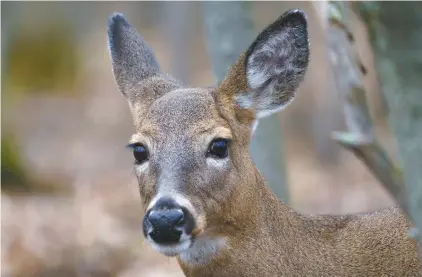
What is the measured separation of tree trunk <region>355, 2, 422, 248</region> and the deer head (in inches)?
70.2

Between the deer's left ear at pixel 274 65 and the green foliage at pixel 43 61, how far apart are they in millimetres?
19490

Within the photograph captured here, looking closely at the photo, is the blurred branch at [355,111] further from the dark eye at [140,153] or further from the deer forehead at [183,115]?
the dark eye at [140,153]

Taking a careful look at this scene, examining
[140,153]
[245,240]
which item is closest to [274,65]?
[140,153]

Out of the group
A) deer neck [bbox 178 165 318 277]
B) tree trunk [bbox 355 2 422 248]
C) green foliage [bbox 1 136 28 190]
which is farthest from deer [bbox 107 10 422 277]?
green foliage [bbox 1 136 28 190]

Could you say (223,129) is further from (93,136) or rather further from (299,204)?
(93,136)

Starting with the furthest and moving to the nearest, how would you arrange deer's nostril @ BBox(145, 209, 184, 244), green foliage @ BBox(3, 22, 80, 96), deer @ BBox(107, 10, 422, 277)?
green foliage @ BBox(3, 22, 80, 96)
deer @ BBox(107, 10, 422, 277)
deer's nostril @ BBox(145, 209, 184, 244)

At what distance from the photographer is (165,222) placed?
5.19 meters

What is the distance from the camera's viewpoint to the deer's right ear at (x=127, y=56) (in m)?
6.85

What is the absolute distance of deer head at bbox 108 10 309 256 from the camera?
17.7 ft

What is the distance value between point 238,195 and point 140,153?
65 cm

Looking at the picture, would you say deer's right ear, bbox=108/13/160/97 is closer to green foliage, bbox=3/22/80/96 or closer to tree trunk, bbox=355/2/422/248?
tree trunk, bbox=355/2/422/248

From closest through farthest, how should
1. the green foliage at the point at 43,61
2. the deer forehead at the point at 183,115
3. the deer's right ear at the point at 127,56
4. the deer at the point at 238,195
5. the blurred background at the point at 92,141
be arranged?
the deer at the point at 238,195, the deer forehead at the point at 183,115, the deer's right ear at the point at 127,56, the blurred background at the point at 92,141, the green foliage at the point at 43,61

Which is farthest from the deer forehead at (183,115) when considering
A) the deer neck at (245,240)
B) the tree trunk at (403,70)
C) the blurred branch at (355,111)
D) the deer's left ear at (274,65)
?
the tree trunk at (403,70)

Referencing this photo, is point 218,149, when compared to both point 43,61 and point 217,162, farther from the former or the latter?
point 43,61
